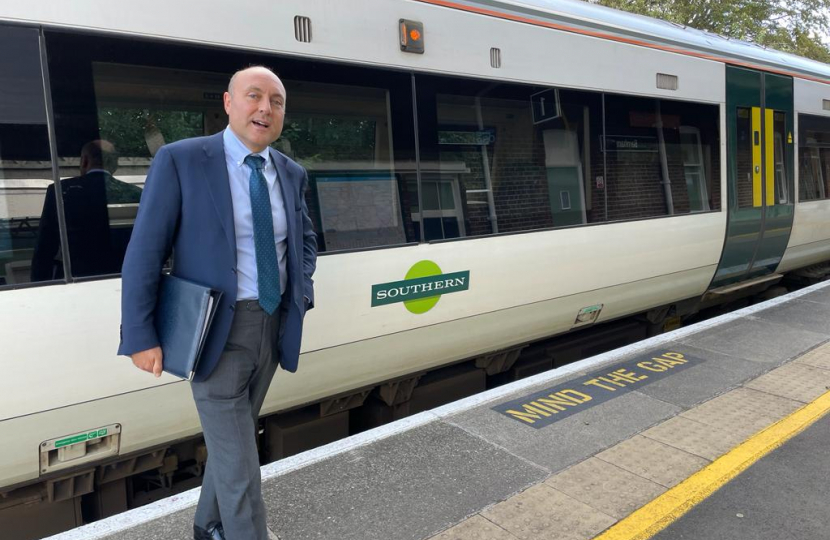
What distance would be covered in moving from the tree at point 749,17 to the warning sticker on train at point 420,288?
14.2m

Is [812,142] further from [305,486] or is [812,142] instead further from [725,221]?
[305,486]

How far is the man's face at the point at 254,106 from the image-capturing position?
2.02 m

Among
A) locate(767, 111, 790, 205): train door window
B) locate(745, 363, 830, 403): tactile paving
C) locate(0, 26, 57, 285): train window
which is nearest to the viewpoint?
locate(0, 26, 57, 285): train window

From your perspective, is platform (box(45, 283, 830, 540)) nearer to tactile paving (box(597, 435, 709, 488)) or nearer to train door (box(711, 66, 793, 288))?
tactile paving (box(597, 435, 709, 488))

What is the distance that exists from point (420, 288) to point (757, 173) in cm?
463

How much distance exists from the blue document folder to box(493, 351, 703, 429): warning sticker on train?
2.23 meters

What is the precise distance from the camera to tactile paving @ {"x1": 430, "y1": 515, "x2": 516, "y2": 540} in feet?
8.28

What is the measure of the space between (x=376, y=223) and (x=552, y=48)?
1.91m

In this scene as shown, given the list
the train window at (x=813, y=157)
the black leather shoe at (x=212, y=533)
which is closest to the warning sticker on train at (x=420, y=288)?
the black leather shoe at (x=212, y=533)

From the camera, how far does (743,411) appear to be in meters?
3.81

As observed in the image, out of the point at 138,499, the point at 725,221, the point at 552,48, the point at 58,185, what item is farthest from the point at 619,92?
the point at 138,499

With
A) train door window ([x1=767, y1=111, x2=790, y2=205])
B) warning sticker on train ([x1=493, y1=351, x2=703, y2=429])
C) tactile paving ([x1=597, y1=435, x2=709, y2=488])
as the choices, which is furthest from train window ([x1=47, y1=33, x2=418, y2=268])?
train door window ([x1=767, y1=111, x2=790, y2=205])

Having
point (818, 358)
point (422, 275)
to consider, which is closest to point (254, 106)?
point (422, 275)

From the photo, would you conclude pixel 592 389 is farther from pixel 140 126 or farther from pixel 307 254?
pixel 140 126
